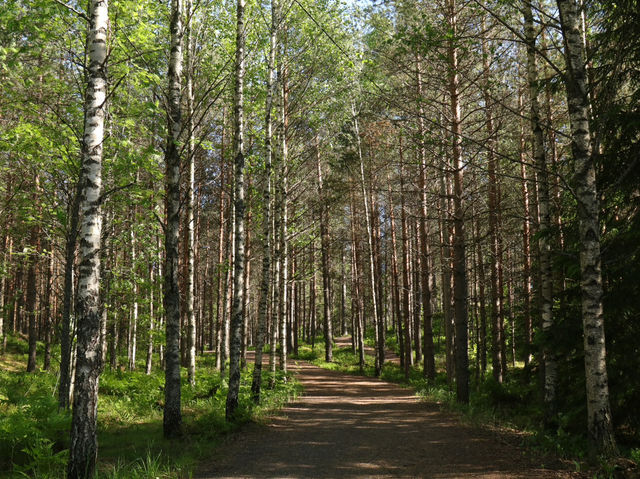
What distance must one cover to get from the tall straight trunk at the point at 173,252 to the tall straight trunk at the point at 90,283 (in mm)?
2249

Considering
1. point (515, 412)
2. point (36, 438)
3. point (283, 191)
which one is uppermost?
point (283, 191)

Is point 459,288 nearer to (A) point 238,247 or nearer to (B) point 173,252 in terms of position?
(A) point 238,247

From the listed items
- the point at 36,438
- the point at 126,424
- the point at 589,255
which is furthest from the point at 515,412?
the point at 36,438

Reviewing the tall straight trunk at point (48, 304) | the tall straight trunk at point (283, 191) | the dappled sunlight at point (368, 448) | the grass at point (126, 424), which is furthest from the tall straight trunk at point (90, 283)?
the tall straight trunk at point (283, 191)

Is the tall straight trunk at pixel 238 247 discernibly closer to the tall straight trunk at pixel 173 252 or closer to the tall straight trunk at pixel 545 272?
the tall straight trunk at pixel 173 252

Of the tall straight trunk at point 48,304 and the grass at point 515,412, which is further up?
the tall straight trunk at point 48,304

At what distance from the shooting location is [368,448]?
721 centimetres

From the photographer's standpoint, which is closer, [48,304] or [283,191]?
[48,304]

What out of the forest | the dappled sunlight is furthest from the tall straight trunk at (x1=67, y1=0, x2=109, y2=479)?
the dappled sunlight

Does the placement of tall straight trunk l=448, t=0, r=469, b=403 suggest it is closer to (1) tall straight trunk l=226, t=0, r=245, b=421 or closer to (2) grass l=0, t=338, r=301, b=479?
(2) grass l=0, t=338, r=301, b=479

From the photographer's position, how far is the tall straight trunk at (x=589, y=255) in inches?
208

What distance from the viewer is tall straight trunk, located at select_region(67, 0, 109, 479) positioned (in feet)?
16.2

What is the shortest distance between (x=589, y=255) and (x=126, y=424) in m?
9.37

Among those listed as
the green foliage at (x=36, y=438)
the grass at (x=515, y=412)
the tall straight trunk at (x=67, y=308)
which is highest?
the tall straight trunk at (x=67, y=308)
